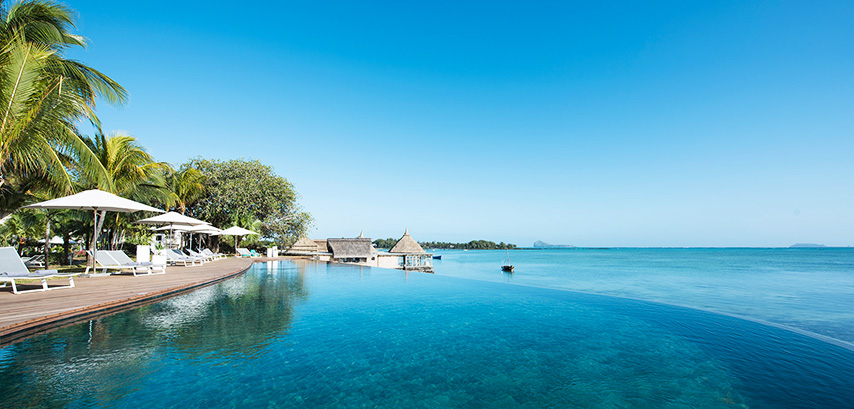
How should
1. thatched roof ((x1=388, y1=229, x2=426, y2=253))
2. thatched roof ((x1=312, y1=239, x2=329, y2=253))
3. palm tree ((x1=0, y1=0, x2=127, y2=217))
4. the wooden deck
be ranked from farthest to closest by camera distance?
Answer: thatched roof ((x1=312, y1=239, x2=329, y2=253))
thatched roof ((x1=388, y1=229, x2=426, y2=253))
palm tree ((x1=0, y1=0, x2=127, y2=217))
the wooden deck

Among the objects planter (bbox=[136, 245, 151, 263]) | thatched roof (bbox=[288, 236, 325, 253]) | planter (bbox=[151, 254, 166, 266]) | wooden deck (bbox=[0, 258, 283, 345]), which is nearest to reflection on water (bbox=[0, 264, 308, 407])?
wooden deck (bbox=[0, 258, 283, 345])

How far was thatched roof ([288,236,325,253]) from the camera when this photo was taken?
31.0 m

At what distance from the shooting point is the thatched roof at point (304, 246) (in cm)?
3096

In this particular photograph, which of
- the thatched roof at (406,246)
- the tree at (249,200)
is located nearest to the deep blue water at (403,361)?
the tree at (249,200)

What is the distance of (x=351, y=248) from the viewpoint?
2873 centimetres

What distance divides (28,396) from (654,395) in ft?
20.6

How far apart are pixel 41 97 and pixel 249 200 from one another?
17.5 metres

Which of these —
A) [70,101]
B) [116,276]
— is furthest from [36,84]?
[116,276]

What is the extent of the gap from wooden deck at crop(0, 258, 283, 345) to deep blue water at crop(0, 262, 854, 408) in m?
0.25

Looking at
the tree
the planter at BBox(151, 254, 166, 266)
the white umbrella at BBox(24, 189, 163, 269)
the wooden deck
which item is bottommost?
the wooden deck

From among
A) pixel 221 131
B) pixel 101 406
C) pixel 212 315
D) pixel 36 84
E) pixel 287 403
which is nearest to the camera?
pixel 101 406

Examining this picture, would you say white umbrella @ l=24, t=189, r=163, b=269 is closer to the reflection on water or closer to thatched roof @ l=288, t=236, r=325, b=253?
the reflection on water

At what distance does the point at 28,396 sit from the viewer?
9.95 feet

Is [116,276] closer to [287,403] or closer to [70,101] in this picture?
[70,101]
